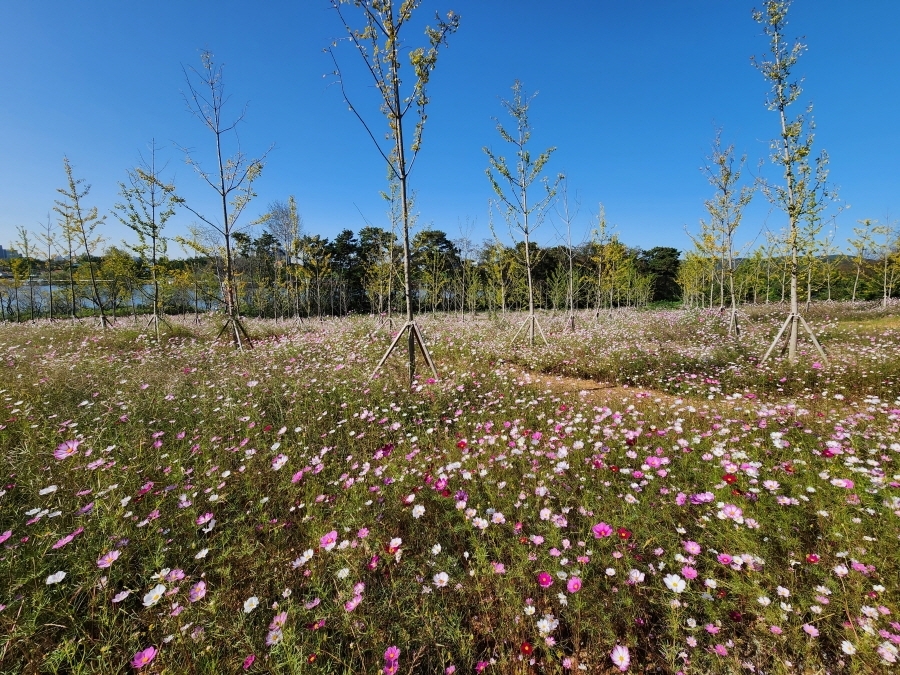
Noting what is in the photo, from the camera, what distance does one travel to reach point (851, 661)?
1583 mm

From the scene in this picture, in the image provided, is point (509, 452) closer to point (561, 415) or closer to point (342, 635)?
point (561, 415)

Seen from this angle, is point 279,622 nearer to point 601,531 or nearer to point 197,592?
point 197,592

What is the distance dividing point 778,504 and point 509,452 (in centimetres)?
201

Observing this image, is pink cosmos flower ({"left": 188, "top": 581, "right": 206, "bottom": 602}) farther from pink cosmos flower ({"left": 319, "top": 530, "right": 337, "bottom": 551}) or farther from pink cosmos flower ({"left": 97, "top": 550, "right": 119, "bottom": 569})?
pink cosmos flower ({"left": 319, "top": 530, "right": 337, "bottom": 551})

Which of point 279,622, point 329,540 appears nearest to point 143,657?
point 279,622

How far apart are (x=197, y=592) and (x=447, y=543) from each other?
58.8 inches

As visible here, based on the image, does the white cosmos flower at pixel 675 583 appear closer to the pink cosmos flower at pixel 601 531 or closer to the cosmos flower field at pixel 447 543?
the cosmos flower field at pixel 447 543

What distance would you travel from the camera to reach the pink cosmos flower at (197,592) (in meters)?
1.94

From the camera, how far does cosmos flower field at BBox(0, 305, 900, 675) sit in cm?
172

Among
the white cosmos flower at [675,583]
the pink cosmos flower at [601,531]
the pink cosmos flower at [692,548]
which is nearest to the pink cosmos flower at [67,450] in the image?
the pink cosmos flower at [601,531]

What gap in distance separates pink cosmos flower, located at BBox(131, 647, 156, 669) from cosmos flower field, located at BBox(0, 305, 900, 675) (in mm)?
60

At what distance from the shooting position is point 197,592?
197 cm

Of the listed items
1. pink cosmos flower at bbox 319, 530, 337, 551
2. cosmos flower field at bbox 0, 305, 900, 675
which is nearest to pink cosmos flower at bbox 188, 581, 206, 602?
cosmos flower field at bbox 0, 305, 900, 675

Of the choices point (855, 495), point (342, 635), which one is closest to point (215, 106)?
point (342, 635)
